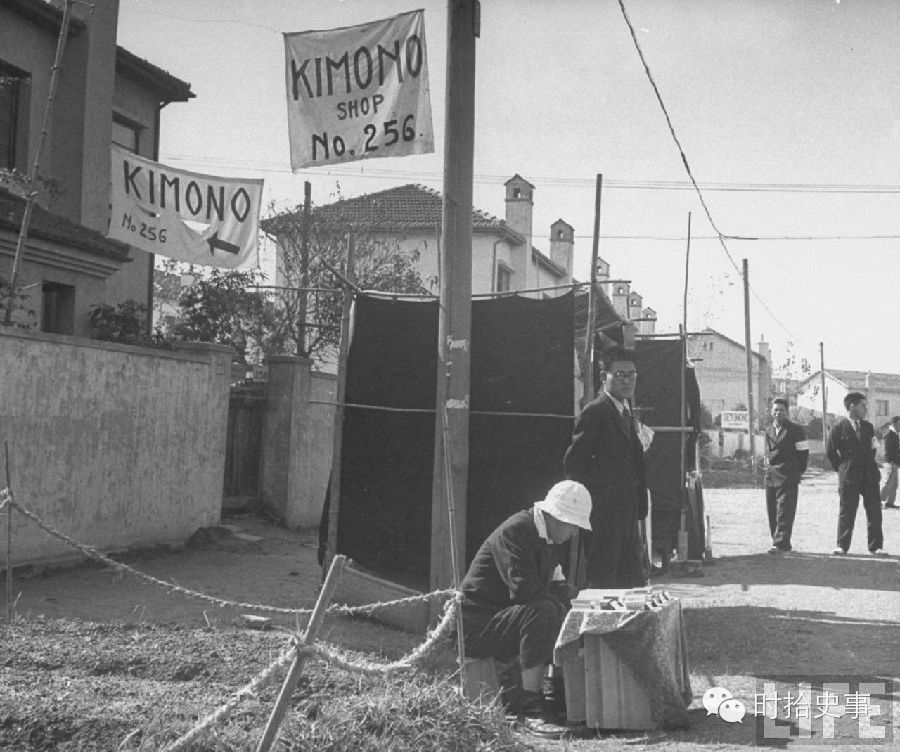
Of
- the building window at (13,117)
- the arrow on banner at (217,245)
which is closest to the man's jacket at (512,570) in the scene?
the arrow on banner at (217,245)

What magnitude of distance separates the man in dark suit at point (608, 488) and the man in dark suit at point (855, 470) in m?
5.92

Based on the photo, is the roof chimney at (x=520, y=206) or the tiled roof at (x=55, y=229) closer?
the tiled roof at (x=55, y=229)

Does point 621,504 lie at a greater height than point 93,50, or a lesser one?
lesser

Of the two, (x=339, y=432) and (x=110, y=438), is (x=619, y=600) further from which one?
(x=110, y=438)

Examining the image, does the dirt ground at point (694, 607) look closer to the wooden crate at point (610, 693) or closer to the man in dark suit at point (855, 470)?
the wooden crate at point (610, 693)

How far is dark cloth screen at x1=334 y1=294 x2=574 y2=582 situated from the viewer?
7.59 metres

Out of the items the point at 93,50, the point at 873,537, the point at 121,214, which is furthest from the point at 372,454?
the point at 93,50

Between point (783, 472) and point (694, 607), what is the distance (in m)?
4.28

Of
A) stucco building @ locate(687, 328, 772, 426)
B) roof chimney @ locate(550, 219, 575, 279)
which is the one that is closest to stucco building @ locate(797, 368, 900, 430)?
stucco building @ locate(687, 328, 772, 426)

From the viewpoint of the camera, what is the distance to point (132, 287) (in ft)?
58.2

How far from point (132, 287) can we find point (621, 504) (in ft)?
41.2

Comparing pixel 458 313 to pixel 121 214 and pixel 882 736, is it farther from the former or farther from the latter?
pixel 121 214

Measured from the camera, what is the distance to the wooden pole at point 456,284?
7555 mm

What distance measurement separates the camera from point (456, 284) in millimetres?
7566
